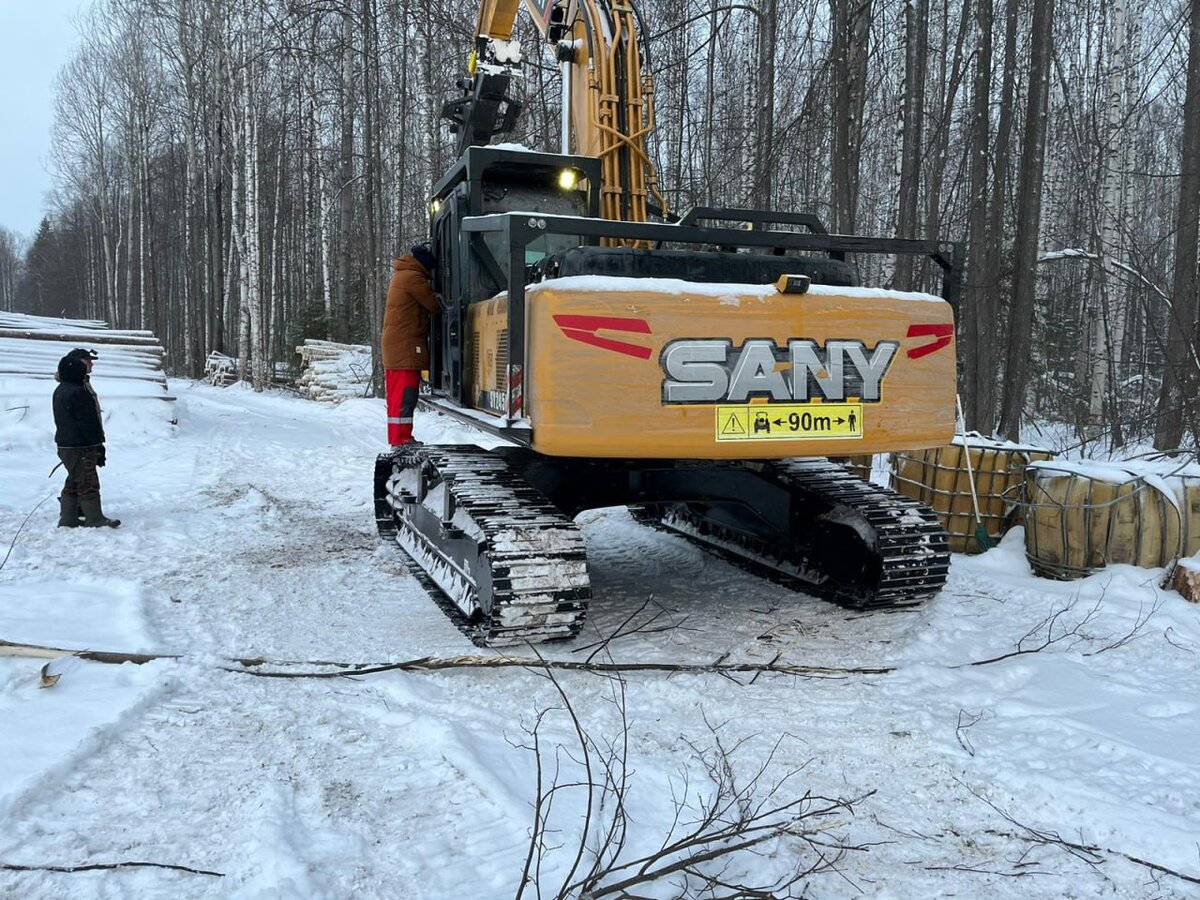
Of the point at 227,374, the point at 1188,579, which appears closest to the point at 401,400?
the point at 1188,579

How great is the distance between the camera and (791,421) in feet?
12.7

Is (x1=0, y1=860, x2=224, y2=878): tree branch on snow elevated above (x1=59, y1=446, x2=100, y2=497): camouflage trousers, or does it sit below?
below

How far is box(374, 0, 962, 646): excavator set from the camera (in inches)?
145

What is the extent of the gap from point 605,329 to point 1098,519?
3.49 meters

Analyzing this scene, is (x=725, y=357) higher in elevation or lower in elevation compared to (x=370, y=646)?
higher

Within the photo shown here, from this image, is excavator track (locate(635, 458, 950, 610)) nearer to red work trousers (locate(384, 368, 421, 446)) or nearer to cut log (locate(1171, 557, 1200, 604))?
cut log (locate(1171, 557, 1200, 604))

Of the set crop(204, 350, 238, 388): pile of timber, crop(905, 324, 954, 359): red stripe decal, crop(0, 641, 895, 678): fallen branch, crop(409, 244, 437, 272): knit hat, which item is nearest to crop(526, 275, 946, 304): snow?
crop(905, 324, 954, 359): red stripe decal

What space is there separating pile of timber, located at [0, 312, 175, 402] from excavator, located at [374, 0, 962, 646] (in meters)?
8.44

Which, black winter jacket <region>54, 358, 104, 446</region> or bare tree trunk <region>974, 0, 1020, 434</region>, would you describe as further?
bare tree trunk <region>974, 0, 1020, 434</region>

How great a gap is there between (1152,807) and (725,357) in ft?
7.09

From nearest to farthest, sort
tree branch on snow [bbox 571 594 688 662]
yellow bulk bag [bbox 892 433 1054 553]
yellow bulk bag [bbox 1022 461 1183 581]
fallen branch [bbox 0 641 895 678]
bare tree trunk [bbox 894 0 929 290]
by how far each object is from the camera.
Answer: fallen branch [bbox 0 641 895 678] < tree branch on snow [bbox 571 594 688 662] < yellow bulk bag [bbox 1022 461 1183 581] < yellow bulk bag [bbox 892 433 1054 553] < bare tree trunk [bbox 894 0 929 290]

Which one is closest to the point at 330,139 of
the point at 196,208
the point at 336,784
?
the point at 196,208

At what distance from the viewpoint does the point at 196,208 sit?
30.3 m

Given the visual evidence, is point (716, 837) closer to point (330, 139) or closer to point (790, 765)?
point (790, 765)
